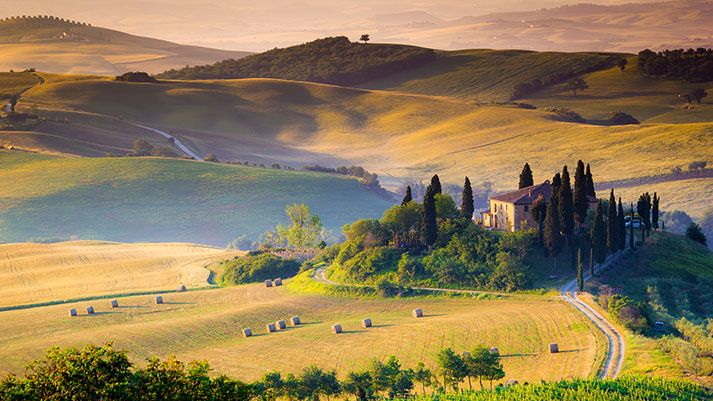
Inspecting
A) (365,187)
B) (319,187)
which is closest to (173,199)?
(319,187)

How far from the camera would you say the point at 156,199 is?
160 meters

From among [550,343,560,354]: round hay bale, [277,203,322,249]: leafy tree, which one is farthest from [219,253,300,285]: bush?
[550,343,560,354]: round hay bale

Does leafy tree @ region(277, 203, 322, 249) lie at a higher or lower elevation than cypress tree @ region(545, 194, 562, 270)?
lower

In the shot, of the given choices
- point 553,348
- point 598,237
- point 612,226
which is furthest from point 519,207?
point 553,348

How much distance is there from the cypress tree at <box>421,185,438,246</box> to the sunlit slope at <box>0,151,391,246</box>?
71.5 meters

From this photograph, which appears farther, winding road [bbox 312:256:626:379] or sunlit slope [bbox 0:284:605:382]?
sunlit slope [bbox 0:284:605:382]

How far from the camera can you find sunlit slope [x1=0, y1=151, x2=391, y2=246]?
485ft

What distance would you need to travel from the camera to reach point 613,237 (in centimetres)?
7638

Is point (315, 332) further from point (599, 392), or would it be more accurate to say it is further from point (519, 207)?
point (519, 207)

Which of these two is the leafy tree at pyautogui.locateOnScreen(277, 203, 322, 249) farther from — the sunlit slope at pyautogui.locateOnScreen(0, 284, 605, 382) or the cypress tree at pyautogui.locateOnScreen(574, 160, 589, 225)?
the cypress tree at pyautogui.locateOnScreen(574, 160, 589, 225)

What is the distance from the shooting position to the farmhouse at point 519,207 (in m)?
82.2

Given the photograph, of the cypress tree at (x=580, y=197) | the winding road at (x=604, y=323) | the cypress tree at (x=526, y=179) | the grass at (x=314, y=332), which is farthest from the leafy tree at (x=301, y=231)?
the cypress tree at (x=580, y=197)

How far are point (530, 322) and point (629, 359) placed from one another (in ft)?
34.4

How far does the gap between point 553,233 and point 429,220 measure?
1293 cm
